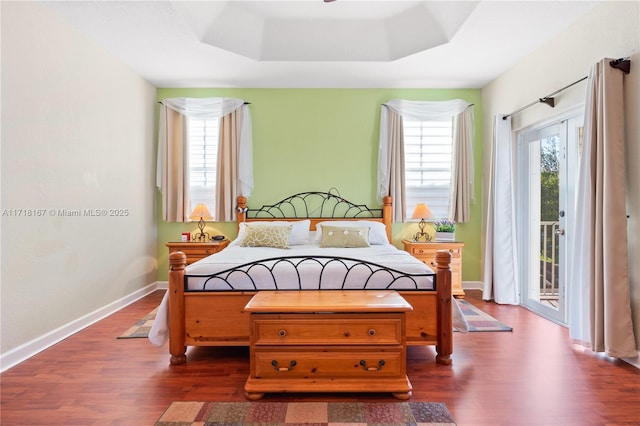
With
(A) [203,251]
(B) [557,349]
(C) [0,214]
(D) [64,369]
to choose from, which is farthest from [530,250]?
(C) [0,214]

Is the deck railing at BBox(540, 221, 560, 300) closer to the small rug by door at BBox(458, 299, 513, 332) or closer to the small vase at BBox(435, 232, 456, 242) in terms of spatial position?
the small rug by door at BBox(458, 299, 513, 332)

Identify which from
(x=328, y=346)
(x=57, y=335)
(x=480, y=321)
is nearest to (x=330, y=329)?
(x=328, y=346)

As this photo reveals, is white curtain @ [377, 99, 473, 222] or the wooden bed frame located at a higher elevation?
white curtain @ [377, 99, 473, 222]

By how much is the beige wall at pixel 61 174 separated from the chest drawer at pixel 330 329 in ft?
6.60

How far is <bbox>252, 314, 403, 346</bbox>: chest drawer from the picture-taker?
2.17m

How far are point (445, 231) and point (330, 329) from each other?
119 inches

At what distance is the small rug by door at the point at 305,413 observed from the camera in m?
1.92

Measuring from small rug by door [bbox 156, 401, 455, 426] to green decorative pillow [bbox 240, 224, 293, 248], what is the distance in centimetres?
196

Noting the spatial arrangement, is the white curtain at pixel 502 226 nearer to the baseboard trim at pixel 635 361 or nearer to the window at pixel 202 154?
the baseboard trim at pixel 635 361

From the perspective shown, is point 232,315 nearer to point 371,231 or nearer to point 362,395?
point 362,395

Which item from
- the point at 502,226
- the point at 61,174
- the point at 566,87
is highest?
the point at 566,87

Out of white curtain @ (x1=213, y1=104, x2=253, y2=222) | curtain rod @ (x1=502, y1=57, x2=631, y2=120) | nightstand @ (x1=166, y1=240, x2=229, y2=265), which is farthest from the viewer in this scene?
white curtain @ (x1=213, y1=104, x2=253, y2=222)

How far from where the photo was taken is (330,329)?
219 cm

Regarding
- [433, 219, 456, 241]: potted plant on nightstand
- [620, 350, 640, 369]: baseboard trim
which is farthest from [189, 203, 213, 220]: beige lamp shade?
[620, 350, 640, 369]: baseboard trim
